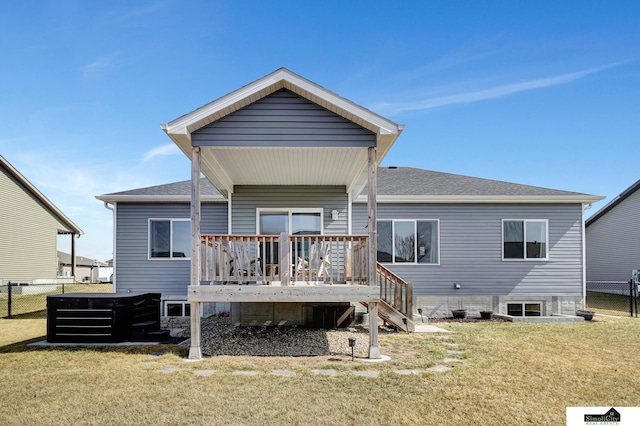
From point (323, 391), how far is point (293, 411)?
2.56 ft

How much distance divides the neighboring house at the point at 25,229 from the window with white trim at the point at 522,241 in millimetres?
21625

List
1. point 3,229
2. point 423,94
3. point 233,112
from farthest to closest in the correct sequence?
1. point 3,229
2. point 423,94
3. point 233,112

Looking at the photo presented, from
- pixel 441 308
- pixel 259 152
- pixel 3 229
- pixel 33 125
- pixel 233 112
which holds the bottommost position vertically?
pixel 441 308

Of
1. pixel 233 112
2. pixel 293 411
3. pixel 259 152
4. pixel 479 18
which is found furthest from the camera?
pixel 479 18

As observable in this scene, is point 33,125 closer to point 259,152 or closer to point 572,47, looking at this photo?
point 259,152

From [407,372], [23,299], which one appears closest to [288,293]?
[407,372]

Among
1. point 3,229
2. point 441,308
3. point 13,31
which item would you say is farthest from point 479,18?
point 3,229

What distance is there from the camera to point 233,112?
24.8 ft

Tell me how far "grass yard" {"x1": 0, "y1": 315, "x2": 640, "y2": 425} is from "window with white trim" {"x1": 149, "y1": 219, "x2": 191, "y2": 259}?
4.78 m

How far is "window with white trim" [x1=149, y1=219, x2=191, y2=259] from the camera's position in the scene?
1265cm

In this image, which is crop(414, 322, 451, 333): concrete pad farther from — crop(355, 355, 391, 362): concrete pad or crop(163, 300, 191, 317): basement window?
crop(163, 300, 191, 317): basement window

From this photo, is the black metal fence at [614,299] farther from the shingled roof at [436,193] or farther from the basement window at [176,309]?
the basement window at [176,309]

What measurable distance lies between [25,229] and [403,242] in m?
19.8
